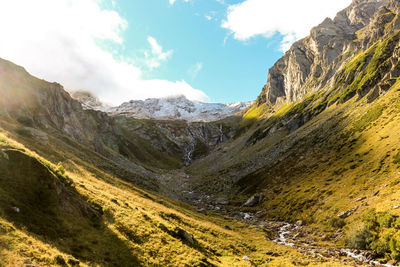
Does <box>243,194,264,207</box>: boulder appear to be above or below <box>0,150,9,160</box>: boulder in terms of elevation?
below

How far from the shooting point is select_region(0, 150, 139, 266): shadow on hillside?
51.9ft

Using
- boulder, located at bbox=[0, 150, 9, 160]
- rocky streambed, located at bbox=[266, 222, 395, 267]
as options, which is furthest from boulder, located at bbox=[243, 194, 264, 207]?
boulder, located at bbox=[0, 150, 9, 160]

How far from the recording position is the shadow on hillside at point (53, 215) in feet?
51.9

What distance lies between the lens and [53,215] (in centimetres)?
1778

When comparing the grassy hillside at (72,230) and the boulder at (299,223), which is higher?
the grassy hillside at (72,230)

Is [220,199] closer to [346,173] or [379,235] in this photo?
[346,173]

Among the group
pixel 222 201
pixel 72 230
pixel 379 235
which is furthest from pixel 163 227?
pixel 222 201

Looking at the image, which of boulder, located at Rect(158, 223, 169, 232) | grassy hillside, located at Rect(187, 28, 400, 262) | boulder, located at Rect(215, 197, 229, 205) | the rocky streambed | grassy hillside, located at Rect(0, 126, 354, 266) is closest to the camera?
grassy hillside, located at Rect(0, 126, 354, 266)

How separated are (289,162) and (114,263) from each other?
240 feet

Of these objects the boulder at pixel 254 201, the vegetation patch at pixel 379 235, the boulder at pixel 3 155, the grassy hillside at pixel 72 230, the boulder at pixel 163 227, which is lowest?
the boulder at pixel 254 201

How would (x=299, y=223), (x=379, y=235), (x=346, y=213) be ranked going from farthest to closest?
→ 1. (x=299, y=223)
2. (x=346, y=213)
3. (x=379, y=235)

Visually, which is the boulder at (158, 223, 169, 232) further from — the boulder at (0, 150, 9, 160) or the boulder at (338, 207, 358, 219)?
the boulder at (338, 207, 358, 219)

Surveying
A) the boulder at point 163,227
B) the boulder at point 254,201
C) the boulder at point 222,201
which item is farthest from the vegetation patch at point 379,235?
the boulder at point 222,201

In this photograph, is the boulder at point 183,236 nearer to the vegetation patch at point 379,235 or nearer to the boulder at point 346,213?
the vegetation patch at point 379,235
